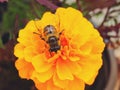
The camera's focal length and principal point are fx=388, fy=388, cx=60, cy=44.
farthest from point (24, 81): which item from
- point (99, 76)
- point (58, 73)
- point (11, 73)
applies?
point (58, 73)

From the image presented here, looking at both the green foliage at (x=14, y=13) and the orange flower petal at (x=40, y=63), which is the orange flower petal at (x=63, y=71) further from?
the green foliage at (x=14, y=13)

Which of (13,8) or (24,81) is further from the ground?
(13,8)

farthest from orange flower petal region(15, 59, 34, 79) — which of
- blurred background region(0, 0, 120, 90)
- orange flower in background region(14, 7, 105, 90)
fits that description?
blurred background region(0, 0, 120, 90)

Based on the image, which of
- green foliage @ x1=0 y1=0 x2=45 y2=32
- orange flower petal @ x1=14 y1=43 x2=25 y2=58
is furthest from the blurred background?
orange flower petal @ x1=14 y1=43 x2=25 y2=58

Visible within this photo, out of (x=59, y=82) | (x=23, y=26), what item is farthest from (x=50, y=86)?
(x=23, y=26)

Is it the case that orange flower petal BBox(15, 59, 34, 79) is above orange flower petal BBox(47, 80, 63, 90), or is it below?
above

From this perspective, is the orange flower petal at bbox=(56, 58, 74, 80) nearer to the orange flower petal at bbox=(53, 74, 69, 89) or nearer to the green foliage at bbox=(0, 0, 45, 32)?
the orange flower petal at bbox=(53, 74, 69, 89)

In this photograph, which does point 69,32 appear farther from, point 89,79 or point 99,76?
point 99,76

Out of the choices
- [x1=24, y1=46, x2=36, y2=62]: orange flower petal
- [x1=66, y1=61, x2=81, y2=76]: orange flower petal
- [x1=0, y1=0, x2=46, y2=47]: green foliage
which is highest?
[x1=0, y1=0, x2=46, y2=47]: green foliage

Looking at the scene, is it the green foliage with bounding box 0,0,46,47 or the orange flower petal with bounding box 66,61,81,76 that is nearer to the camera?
the orange flower petal with bounding box 66,61,81,76
